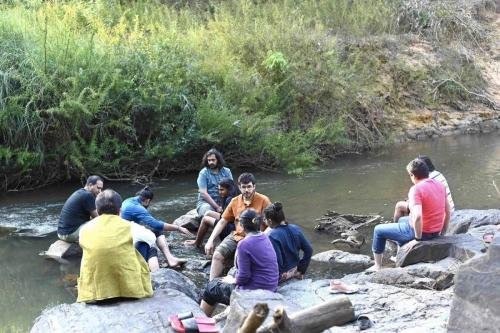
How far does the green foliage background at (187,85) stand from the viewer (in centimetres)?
1302

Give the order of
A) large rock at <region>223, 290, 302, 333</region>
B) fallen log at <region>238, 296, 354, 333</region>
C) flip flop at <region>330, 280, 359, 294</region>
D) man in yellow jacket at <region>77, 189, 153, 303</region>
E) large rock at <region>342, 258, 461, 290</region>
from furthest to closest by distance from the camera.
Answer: large rock at <region>342, 258, 461, 290</region> < flip flop at <region>330, 280, 359, 294</region> < man in yellow jacket at <region>77, 189, 153, 303</region> < large rock at <region>223, 290, 302, 333</region> < fallen log at <region>238, 296, 354, 333</region>

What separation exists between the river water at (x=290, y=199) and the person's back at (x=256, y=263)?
2245mm

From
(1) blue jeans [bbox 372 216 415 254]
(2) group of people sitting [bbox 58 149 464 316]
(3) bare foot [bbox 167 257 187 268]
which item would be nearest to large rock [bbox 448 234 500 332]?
(2) group of people sitting [bbox 58 149 464 316]

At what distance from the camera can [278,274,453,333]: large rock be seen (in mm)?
5039

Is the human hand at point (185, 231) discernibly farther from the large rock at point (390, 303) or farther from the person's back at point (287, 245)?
the large rock at point (390, 303)

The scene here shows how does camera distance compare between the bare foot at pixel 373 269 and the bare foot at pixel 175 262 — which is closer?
the bare foot at pixel 373 269

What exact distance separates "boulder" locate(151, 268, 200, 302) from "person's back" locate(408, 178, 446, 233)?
8.25 feet

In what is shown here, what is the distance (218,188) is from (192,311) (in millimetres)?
3825

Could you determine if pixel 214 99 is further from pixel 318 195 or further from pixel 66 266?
pixel 66 266

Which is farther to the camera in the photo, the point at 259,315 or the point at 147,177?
the point at 147,177

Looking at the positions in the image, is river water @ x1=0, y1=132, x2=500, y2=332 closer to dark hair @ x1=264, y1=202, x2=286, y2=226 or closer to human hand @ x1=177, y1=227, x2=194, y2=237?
human hand @ x1=177, y1=227, x2=194, y2=237

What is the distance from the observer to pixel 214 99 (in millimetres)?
15008

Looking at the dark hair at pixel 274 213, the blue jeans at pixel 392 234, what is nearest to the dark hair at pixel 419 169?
the blue jeans at pixel 392 234

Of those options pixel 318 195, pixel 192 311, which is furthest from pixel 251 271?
pixel 318 195
